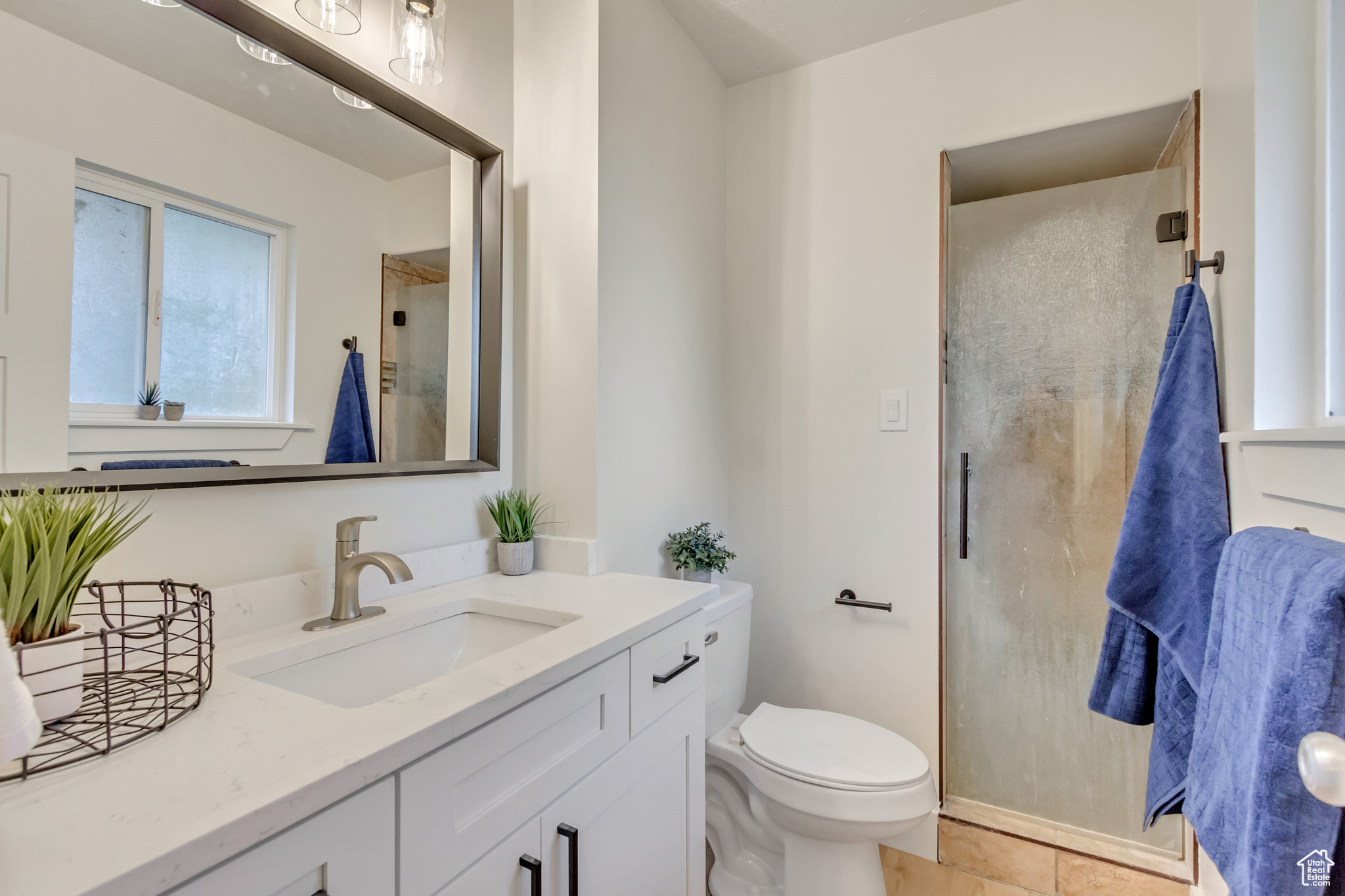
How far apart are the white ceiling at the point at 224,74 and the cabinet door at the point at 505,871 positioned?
105 cm

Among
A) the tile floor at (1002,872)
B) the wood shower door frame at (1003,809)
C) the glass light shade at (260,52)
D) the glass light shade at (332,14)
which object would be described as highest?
the glass light shade at (332,14)

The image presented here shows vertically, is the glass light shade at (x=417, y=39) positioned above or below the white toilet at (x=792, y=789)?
above

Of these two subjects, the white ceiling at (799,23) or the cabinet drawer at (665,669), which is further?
the white ceiling at (799,23)

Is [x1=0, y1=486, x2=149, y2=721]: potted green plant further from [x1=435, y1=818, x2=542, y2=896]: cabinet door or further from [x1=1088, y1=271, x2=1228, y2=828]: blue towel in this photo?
[x1=1088, y1=271, x2=1228, y2=828]: blue towel

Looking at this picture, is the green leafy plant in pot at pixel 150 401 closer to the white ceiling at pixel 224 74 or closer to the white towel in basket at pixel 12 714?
the white ceiling at pixel 224 74

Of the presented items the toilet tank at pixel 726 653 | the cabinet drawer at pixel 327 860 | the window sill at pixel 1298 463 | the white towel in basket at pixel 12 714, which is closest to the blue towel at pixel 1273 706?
the window sill at pixel 1298 463

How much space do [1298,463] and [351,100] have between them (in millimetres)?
1601

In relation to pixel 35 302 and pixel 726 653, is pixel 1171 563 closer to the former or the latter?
pixel 726 653

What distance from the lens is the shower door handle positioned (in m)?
1.80

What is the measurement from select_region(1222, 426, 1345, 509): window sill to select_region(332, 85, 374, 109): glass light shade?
60.3 inches

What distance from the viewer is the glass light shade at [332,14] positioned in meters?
1.01

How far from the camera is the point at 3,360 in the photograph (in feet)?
2.30

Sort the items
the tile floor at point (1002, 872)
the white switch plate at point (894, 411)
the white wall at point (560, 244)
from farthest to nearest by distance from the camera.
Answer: the white switch plate at point (894, 411) < the tile floor at point (1002, 872) < the white wall at point (560, 244)

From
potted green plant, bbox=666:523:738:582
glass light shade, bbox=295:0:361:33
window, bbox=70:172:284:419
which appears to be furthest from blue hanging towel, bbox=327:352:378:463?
potted green plant, bbox=666:523:738:582
